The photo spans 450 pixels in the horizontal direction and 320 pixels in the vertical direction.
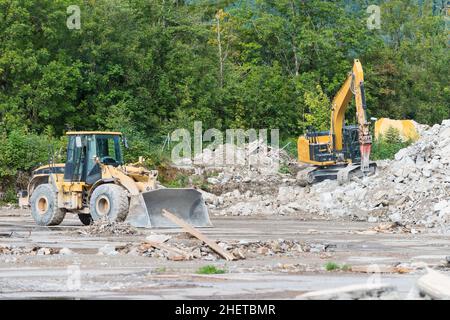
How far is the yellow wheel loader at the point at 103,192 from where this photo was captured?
2842cm

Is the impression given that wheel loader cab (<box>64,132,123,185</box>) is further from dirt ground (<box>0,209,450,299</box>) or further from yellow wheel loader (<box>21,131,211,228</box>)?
dirt ground (<box>0,209,450,299</box>)

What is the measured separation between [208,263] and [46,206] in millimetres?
13875

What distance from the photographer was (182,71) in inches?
2391

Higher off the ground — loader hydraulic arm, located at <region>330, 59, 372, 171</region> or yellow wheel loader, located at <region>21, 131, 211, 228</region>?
loader hydraulic arm, located at <region>330, 59, 372, 171</region>

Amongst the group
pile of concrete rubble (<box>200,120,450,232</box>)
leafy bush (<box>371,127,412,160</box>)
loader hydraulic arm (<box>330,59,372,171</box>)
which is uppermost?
loader hydraulic arm (<box>330,59,372,171</box>)

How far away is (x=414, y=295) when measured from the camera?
12.5 meters

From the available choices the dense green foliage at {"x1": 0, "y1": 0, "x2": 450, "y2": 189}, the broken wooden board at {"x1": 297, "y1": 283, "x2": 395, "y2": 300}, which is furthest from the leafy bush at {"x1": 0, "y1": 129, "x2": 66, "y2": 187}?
the broken wooden board at {"x1": 297, "y1": 283, "x2": 395, "y2": 300}

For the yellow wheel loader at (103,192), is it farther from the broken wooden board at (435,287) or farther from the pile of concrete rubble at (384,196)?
the broken wooden board at (435,287)

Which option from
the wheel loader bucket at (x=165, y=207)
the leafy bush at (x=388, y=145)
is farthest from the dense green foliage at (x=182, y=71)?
the wheel loader bucket at (x=165, y=207)

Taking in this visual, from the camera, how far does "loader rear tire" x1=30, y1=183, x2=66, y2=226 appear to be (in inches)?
1225

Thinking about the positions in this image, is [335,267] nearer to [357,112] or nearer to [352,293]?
[352,293]

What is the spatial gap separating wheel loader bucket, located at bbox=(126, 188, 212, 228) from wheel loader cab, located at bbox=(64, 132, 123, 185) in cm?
189

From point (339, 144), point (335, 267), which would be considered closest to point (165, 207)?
point (335, 267)

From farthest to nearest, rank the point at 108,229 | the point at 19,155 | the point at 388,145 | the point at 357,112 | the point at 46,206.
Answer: the point at 388,145
the point at 357,112
the point at 19,155
the point at 46,206
the point at 108,229
